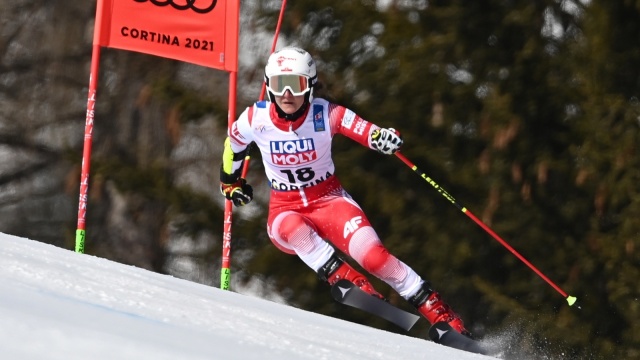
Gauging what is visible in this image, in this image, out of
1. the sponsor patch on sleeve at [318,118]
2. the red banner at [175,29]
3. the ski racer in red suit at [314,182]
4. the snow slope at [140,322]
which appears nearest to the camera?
the snow slope at [140,322]

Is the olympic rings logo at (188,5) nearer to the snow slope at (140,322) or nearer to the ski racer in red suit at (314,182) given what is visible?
the ski racer in red suit at (314,182)

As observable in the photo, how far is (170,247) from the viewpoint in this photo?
1134 cm

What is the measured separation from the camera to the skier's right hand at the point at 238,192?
5.73m

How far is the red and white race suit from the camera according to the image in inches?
216

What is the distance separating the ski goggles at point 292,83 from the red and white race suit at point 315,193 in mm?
160

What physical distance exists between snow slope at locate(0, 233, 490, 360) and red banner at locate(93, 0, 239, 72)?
258cm

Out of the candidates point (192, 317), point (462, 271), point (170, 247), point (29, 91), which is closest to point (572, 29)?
point (462, 271)

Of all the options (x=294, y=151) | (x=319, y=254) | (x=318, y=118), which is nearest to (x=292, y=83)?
(x=318, y=118)

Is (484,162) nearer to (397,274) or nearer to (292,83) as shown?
(397,274)

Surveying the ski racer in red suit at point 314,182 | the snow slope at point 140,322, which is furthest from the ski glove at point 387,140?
the snow slope at point 140,322

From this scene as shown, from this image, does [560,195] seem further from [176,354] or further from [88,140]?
[176,354]

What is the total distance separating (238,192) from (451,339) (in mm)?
1292

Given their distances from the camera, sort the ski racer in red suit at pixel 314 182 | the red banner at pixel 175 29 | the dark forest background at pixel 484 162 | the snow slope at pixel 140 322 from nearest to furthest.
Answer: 1. the snow slope at pixel 140 322
2. the ski racer in red suit at pixel 314 182
3. the red banner at pixel 175 29
4. the dark forest background at pixel 484 162

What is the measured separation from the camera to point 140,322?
8.75ft
